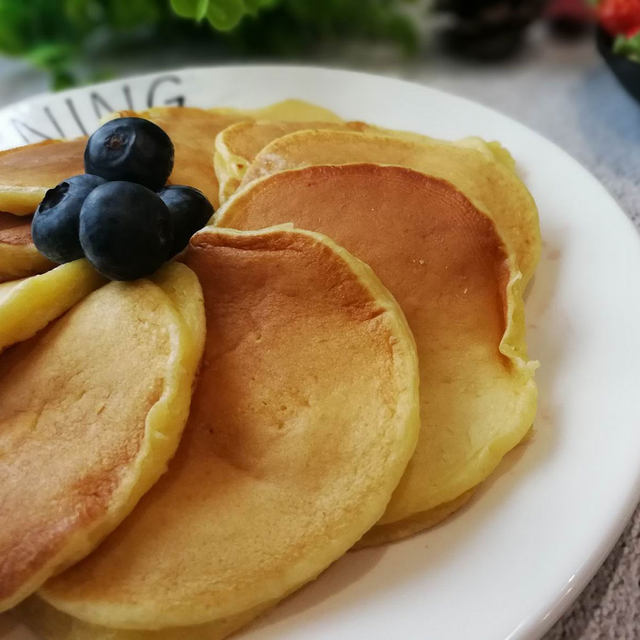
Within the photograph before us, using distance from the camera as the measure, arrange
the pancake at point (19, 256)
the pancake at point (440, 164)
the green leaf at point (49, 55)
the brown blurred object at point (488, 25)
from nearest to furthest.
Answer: the pancake at point (19, 256), the pancake at point (440, 164), the green leaf at point (49, 55), the brown blurred object at point (488, 25)

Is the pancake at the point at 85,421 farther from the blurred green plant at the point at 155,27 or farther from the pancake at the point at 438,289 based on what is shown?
the blurred green plant at the point at 155,27

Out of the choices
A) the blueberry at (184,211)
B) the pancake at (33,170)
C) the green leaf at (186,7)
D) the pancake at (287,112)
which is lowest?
the pancake at (287,112)

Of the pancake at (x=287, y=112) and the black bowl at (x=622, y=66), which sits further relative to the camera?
the black bowl at (x=622, y=66)

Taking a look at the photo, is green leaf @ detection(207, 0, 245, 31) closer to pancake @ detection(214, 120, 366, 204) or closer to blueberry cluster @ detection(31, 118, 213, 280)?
pancake @ detection(214, 120, 366, 204)

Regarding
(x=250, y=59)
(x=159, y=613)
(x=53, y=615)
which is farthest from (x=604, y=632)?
(x=250, y=59)

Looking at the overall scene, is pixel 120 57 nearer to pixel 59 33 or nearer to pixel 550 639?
pixel 59 33

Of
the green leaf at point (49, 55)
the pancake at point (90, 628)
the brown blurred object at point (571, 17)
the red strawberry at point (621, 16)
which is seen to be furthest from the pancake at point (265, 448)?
the brown blurred object at point (571, 17)

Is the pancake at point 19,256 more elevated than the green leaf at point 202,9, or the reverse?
the green leaf at point 202,9

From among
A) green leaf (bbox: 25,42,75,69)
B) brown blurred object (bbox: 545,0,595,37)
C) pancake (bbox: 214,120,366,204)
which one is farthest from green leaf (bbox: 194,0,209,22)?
brown blurred object (bbox: 545,0,595,37)
